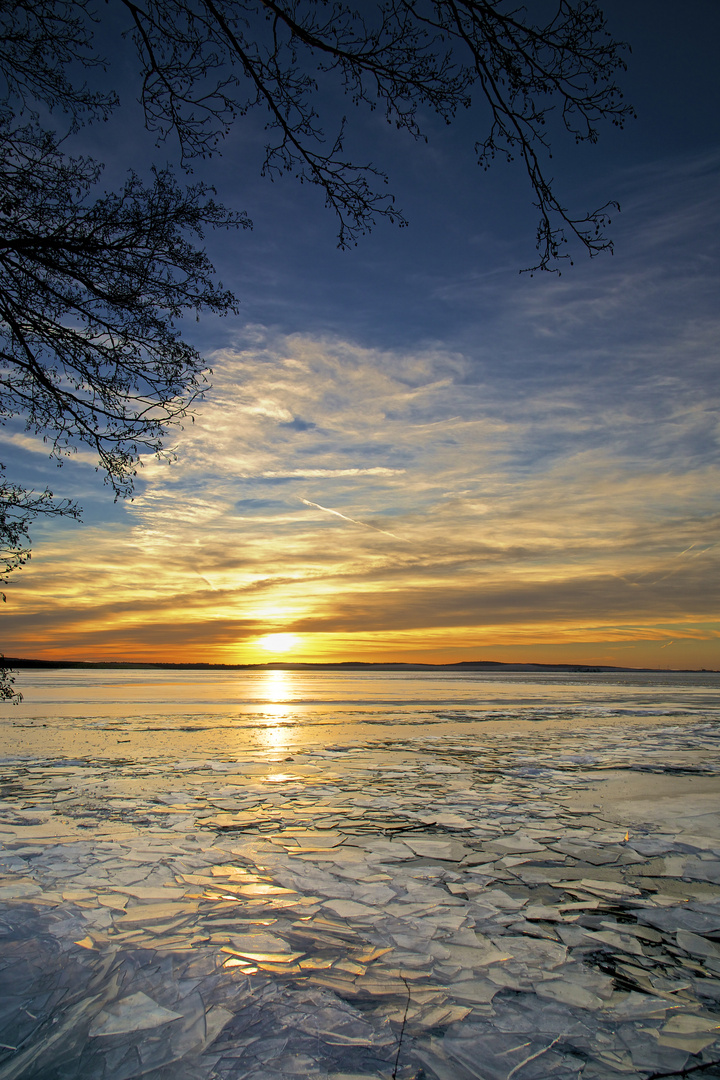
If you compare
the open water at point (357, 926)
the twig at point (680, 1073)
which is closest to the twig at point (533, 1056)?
the open water at point (357, 926)

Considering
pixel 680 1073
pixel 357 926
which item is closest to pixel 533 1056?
pixel 680 1073

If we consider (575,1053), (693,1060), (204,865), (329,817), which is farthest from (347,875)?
(693,1060)

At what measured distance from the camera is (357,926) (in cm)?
256

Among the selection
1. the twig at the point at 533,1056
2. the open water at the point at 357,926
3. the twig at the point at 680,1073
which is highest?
the twig at the point at 680,1073

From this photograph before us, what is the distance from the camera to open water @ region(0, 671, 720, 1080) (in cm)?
178

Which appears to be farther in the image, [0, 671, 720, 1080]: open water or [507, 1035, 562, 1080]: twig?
[0, 671, 720, 1080]: open water

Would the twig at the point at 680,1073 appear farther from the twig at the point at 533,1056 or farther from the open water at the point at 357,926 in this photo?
the twig at the point at 533,1056

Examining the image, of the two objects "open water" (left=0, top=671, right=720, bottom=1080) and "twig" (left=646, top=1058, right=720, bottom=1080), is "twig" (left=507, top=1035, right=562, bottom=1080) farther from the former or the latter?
"twig" (left=646, top=1058, right=720, bottom=1080)

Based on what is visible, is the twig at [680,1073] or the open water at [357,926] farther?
the open water at [357,926]

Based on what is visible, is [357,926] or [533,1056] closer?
[533,1056]

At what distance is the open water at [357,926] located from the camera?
1.78 metres

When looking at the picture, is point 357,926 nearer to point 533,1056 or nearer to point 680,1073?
point 533,1056

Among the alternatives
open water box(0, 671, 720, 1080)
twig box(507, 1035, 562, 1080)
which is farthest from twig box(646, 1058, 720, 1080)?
twig box(507, 1035, 562, 1080)

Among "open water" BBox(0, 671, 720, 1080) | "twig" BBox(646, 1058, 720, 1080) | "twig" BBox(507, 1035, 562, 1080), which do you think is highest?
"twig" BBox(646, 1058, 720, 1080)
